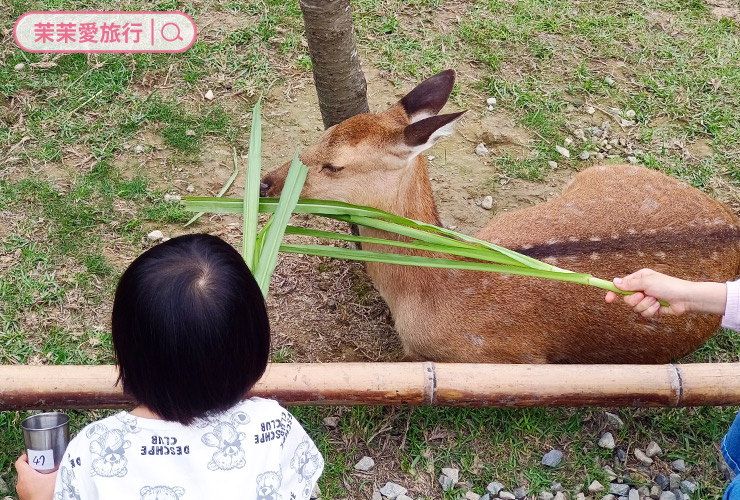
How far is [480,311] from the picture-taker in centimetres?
366

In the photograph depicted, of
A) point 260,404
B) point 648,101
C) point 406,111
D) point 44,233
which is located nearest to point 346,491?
point 260,404

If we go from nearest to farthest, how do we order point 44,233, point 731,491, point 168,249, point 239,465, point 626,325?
1. point 168,249
2. point 239,465
3. point 731,491
4. point 626,325
5. point 44,233

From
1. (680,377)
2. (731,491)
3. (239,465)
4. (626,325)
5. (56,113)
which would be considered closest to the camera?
(239,465)

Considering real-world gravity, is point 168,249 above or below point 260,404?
above

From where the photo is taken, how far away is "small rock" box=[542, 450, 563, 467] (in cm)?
347

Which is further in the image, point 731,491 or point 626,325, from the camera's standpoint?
point 626,325

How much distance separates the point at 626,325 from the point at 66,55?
13.2 ft

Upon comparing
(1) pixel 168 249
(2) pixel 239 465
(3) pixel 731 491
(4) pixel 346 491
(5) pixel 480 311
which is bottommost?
(4) pixel 346 491

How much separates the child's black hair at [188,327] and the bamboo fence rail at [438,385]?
1.11m

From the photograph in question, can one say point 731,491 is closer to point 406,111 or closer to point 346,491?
point 346,491

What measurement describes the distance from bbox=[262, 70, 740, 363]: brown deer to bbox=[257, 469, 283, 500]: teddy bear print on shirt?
1.73m

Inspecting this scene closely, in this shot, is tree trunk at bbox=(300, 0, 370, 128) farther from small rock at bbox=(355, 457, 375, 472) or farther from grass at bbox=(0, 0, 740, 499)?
small rock at bbox=(355, 457, 375, 472)

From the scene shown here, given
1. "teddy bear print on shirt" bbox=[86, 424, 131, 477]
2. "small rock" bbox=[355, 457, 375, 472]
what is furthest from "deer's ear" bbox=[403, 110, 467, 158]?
"teddy bear print on shirt" bbox=[86, 424, 131, 477]

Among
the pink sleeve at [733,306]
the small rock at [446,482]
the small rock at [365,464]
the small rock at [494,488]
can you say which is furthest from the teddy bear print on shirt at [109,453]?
the pink sleeve at [733,306]
